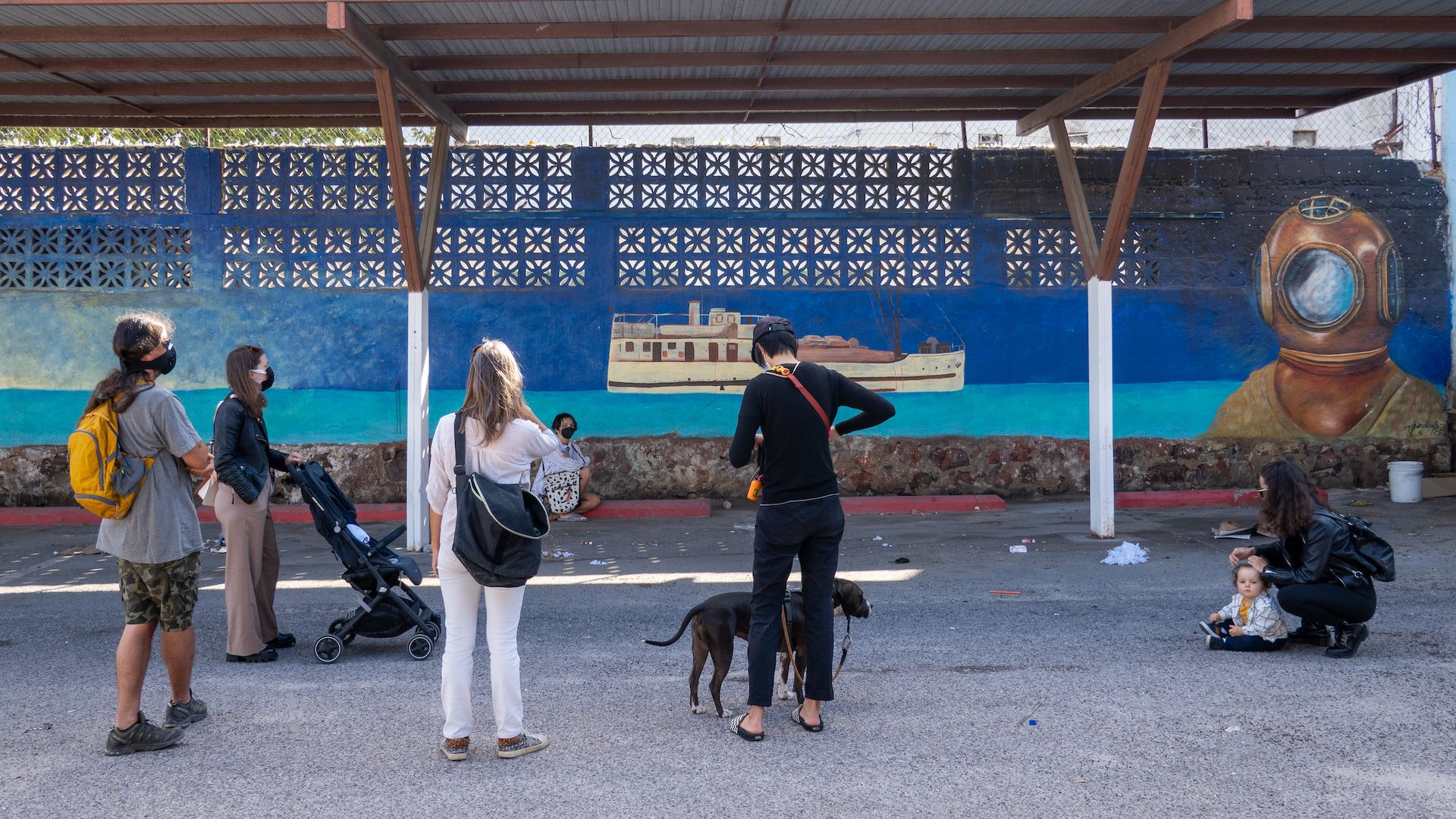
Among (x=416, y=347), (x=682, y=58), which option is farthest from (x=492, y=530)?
(x=682, y=58)

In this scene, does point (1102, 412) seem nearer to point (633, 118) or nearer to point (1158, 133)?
point (633, 118)

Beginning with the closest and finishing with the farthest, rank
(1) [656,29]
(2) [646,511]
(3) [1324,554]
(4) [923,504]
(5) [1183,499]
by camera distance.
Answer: (3) [1324,554] < (1) [656,29] < (2) [646,511] < (4) [923,504] < (5) [1183,499]

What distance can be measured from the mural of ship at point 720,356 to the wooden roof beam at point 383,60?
9.13 feet

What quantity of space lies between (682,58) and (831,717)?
6290 mm

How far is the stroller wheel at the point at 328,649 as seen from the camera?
6.00m

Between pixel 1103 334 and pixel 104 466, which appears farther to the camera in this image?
pixel 1103 334

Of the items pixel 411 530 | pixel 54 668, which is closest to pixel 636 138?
pixel 411 530

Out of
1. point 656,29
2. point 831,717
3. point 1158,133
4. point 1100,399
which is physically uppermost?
point 1158,133

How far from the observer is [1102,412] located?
9703mm

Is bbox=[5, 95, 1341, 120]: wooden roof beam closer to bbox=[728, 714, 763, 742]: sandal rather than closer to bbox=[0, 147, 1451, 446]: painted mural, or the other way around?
bbox=[0, 147, 1451, 446]: painted mural

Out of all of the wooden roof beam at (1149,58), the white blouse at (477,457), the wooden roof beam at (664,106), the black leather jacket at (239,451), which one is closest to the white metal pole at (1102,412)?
the wooden roof beam at (1149,58)

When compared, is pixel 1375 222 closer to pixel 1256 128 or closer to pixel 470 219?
pixel 1256 128
